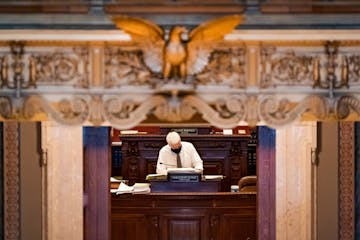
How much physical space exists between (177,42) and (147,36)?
164 millimetres

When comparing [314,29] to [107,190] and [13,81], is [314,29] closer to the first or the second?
[13,81]

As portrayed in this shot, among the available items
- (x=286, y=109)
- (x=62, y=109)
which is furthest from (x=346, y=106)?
(x=62, y=109)

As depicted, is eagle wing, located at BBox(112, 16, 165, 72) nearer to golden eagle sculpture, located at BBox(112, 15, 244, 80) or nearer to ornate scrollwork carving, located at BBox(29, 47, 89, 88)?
golden eagle sculpture, located at BBox(112, 15, 244, 80)

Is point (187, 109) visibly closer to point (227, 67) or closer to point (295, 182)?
point (227, 67)

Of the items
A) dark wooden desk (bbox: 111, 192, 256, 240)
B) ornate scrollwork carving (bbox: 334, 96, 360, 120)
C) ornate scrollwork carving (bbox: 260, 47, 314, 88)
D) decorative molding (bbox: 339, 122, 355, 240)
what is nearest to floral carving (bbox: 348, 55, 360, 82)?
ornate scrollwork carving (bbox: 334, 96, 360, 120)

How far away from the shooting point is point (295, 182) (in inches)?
271

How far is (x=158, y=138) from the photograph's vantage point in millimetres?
11664

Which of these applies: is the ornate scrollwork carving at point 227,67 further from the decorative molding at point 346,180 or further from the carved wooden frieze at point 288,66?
the decorative molding at point 346,180

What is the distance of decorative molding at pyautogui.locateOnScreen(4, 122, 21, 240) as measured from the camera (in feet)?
21.5

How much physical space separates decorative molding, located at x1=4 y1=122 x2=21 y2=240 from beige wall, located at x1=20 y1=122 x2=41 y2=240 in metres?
0.05

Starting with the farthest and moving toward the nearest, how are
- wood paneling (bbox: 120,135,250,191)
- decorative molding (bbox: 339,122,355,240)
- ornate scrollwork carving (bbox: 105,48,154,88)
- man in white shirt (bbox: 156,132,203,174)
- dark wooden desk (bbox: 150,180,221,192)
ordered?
wood paneling (bbox: 120,135,250,191) → man in white shirt (bbox: 156,132,203,174) → dark wooden desk (bbox: 150,180,221,192) → decorative molding (bbox: 339,122,355,240) → ornate scrollwork carving (bbox: 105,48,154,88)

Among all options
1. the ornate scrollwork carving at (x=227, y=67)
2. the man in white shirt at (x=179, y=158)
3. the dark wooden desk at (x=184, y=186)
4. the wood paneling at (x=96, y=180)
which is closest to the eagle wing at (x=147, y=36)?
the ornate scrollwork carving at (x=227, y=67)

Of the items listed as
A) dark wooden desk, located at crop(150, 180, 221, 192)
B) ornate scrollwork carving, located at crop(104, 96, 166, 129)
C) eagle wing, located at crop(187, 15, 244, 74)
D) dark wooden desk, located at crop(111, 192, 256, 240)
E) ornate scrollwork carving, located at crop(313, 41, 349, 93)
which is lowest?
dark wooden desk, located at crop(111, 192, 256, 240)

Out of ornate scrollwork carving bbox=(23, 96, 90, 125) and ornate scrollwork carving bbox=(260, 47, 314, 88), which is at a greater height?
ornate scrollwork carving bbox=(260, 47, 314, 88)
